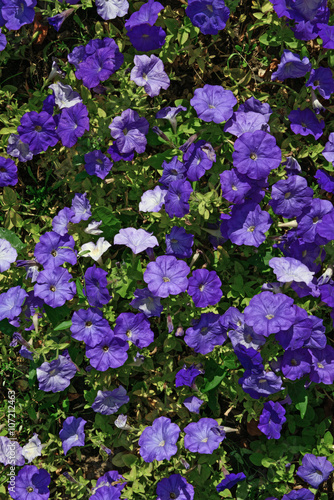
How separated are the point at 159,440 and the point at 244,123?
2.27 m

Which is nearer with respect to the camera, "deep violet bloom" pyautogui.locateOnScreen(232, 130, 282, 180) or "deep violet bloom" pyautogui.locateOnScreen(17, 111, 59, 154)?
"deep violet bloom" pyautogui.locateOnScreen(232, 130, 282, 180)

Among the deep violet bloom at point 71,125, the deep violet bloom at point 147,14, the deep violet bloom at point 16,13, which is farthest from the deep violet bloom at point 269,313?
the deep violet bloom at point 16,13

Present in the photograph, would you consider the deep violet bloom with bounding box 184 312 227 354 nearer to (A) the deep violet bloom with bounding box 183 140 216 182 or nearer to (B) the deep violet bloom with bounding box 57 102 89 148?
(A) the deep violet bloom with bounding box 183 140 216 182

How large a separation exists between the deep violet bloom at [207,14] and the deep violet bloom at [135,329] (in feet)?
6.58

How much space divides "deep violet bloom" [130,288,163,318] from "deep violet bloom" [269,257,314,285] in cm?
82

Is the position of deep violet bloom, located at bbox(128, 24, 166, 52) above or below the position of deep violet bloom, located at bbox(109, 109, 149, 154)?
above

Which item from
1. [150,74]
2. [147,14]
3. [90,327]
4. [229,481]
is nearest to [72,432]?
[90,327]

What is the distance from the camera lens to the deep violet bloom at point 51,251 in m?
3.37

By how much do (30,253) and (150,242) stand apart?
3.39ft

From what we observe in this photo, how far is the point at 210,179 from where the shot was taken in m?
3.42

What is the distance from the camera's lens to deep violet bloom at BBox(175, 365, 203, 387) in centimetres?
332

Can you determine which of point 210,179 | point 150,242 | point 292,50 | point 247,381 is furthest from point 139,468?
point 292,50

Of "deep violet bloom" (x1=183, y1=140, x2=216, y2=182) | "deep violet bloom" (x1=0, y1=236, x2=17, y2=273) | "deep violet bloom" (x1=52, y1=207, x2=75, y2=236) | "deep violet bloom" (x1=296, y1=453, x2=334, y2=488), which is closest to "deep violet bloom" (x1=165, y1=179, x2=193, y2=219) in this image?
"deep violet bloom" (x1=183, y1=140, x2=216, y2=182)

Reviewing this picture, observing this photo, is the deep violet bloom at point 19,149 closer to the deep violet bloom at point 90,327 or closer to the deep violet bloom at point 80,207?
the deep violet bloom at point 80,207
